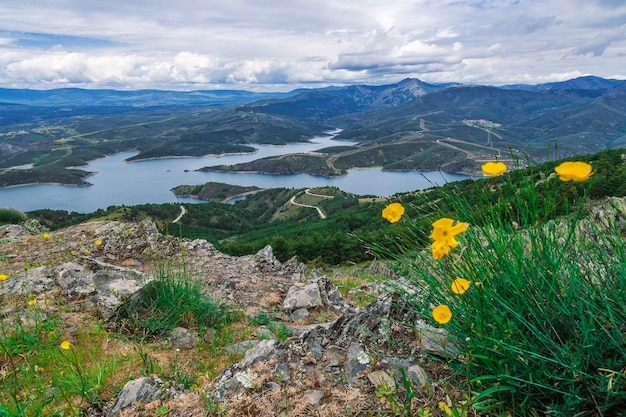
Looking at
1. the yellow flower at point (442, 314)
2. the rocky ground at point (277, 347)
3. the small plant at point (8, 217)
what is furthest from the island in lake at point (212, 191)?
the yellow flower at point (442, 314)

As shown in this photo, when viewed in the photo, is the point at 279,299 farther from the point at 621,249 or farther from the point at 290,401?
the point at 621,249

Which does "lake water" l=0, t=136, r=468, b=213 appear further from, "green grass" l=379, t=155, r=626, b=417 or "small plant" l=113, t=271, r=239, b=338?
"green grass" l=379, t=155, r=626, b=417

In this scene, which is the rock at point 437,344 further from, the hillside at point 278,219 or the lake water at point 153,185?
the lake water at point 153,185

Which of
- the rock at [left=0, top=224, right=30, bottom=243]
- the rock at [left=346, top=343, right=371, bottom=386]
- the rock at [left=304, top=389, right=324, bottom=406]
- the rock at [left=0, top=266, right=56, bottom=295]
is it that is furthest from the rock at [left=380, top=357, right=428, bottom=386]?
the rock at [left=0, top=224, right=30, bottom=243]

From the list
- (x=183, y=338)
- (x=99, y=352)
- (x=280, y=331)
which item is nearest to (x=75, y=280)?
(x=99, y=352)

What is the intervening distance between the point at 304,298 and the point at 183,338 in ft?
8.38

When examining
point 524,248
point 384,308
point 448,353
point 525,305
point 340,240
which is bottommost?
point 340,240

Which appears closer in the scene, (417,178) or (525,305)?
(525,305)

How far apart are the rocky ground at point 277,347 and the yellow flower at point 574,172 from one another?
136 centimetres

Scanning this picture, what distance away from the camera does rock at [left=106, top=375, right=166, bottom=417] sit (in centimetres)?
288

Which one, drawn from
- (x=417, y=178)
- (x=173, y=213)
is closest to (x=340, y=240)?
(x=173, y=213)

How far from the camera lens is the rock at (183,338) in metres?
4.25

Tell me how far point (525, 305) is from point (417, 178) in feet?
A: 536

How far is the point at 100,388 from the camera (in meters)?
3.07
